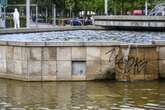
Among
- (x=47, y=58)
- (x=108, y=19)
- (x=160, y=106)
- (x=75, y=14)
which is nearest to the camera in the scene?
(x=160, y=106)

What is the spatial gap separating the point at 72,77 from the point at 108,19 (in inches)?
1006

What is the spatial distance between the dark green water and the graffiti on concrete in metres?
0.73

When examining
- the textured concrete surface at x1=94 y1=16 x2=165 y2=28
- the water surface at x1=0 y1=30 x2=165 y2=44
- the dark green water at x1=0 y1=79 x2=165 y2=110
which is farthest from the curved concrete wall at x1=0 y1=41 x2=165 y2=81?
the textured concrete surface at x1=94 y1=16 x2=165 y2=28

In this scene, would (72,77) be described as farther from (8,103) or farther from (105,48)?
(8,103)

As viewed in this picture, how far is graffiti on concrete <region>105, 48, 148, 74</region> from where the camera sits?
1845cm

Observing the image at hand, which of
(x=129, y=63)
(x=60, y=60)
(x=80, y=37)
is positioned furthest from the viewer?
(x=80, y=37)

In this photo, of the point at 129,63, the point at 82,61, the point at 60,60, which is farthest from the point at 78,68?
the point at 129,63

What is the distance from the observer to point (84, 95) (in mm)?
15305

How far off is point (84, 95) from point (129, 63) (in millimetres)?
3660

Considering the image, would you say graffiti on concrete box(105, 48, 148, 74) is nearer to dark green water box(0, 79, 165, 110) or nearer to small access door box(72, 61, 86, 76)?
dark green water box(0, 79, 165, 110)

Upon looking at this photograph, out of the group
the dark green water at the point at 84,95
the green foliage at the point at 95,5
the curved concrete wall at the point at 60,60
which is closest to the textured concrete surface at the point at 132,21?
the curved concrete wall at the point at 60,60

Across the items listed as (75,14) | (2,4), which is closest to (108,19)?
(2,4)

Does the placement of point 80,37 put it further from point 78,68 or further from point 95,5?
A: point 95,5

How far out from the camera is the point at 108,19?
43562mm
